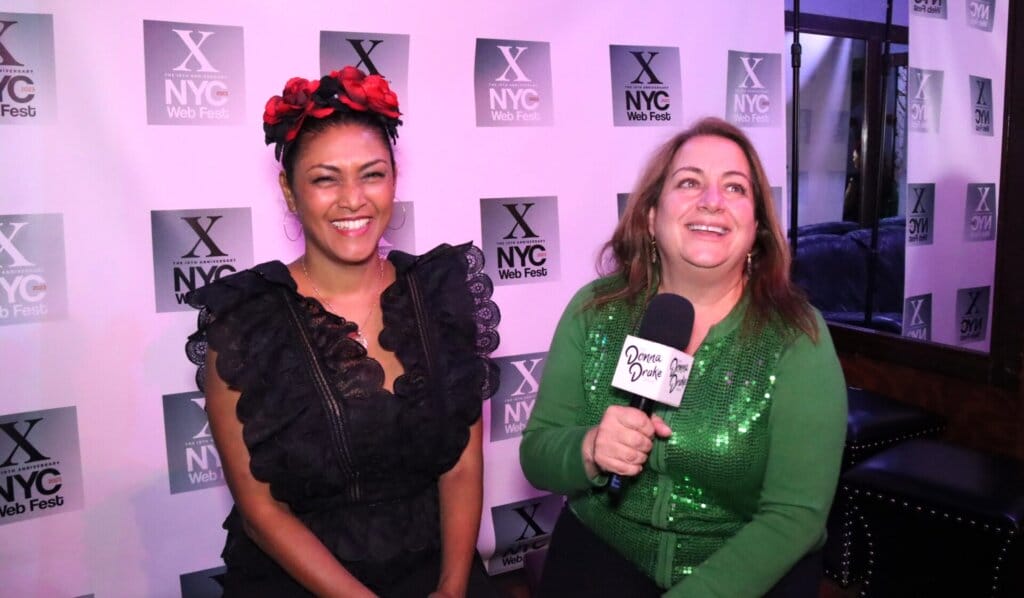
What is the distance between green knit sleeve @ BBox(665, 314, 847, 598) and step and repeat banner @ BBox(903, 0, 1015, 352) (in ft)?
6.61

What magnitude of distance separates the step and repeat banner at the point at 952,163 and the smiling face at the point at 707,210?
1.96m

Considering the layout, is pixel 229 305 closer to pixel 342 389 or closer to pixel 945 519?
pixel 342 389

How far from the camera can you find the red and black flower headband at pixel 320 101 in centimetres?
148

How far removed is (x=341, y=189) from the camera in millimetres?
1502

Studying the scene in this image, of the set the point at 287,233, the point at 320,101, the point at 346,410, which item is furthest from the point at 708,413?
the point at 287,233

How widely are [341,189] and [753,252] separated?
90 centimetres

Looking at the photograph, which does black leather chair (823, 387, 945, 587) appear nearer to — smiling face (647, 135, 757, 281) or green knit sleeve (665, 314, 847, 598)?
green knit sleeve (665, 314, 847, 598)

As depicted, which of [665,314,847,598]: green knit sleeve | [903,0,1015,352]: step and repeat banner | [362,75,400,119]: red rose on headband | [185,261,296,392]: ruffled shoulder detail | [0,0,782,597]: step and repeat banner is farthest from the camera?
[903,0,1015,352]: step and repeat banner

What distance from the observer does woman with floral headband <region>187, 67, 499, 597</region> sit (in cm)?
143

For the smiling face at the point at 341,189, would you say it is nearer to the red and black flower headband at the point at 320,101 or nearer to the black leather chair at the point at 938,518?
the red and black flower headband at the point at 320,101

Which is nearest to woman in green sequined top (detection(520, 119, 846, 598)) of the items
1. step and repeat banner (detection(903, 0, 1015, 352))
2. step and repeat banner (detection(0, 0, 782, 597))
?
step and repeat banner (detection(0, 0, 782, 597))

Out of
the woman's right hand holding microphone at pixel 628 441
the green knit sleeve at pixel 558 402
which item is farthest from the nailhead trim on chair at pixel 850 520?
the woman's right hand holding microphone at pixel 628 441

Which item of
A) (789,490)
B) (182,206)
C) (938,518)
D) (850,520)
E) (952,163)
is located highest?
(952,163)

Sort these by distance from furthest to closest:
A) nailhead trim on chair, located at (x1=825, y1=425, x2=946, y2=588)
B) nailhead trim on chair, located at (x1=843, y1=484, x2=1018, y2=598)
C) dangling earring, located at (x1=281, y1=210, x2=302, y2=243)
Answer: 1. nailhead trim on chair, located at (x1=825, y1=425, x2=946, y2=588)
2. dangling earring, located at (x1=281, y1=210, x2=302, y2=243)
3. nailhead trim on chair, located at (x1=843, y1=484, x2=1018, y2=598)
